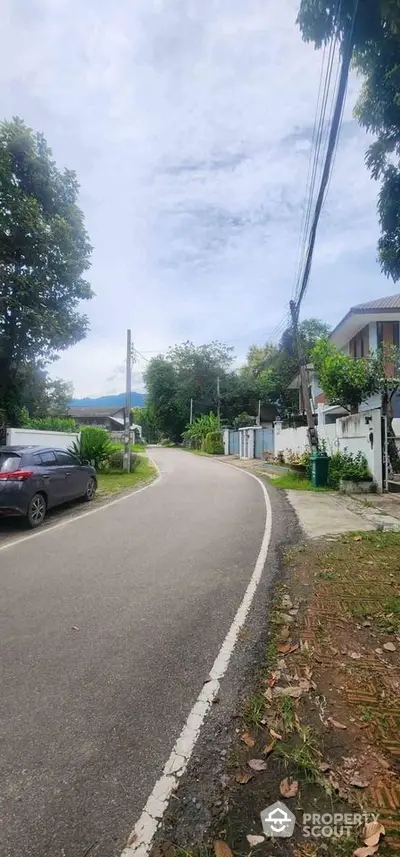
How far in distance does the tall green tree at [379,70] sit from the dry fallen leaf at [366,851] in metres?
5.27

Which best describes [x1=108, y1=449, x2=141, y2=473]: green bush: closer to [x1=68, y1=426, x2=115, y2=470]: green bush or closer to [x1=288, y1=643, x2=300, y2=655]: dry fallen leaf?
[x1=68, y1=426, x2=115, y2=470]: green bush

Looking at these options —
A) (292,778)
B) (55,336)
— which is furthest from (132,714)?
(55,336)

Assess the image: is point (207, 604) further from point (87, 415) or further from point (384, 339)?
point (87, 415)

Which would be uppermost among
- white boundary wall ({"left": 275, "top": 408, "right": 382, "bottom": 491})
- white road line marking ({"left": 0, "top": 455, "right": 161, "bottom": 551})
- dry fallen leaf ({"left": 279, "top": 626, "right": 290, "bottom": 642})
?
white boundary wall ({"left": 275, "top": 408, "right": 382, "bottom": 491})

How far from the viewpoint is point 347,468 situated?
13.9 metres

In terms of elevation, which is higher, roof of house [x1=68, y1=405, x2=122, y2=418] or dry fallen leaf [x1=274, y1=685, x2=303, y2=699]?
roof of house [x1=68, y1=405, x2=122, y2=418]

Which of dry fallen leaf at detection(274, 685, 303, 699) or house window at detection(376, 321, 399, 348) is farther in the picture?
house window at detection(376, 321, 399, 348)

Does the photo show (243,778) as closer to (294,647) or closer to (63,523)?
(294,647)

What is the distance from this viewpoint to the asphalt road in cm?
216

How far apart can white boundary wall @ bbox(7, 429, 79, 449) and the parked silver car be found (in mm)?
4575

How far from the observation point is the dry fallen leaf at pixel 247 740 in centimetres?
265

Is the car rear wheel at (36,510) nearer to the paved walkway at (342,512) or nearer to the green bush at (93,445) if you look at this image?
the paved walkway at (342,512)

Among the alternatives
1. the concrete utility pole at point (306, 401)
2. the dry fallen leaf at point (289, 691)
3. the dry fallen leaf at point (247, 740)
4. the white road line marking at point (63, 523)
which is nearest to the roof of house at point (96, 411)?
the concrete utility pole at point (306, 401)

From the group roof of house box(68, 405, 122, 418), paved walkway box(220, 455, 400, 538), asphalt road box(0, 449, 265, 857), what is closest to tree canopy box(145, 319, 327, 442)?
roof of house box(68, 405, 122, 418)
